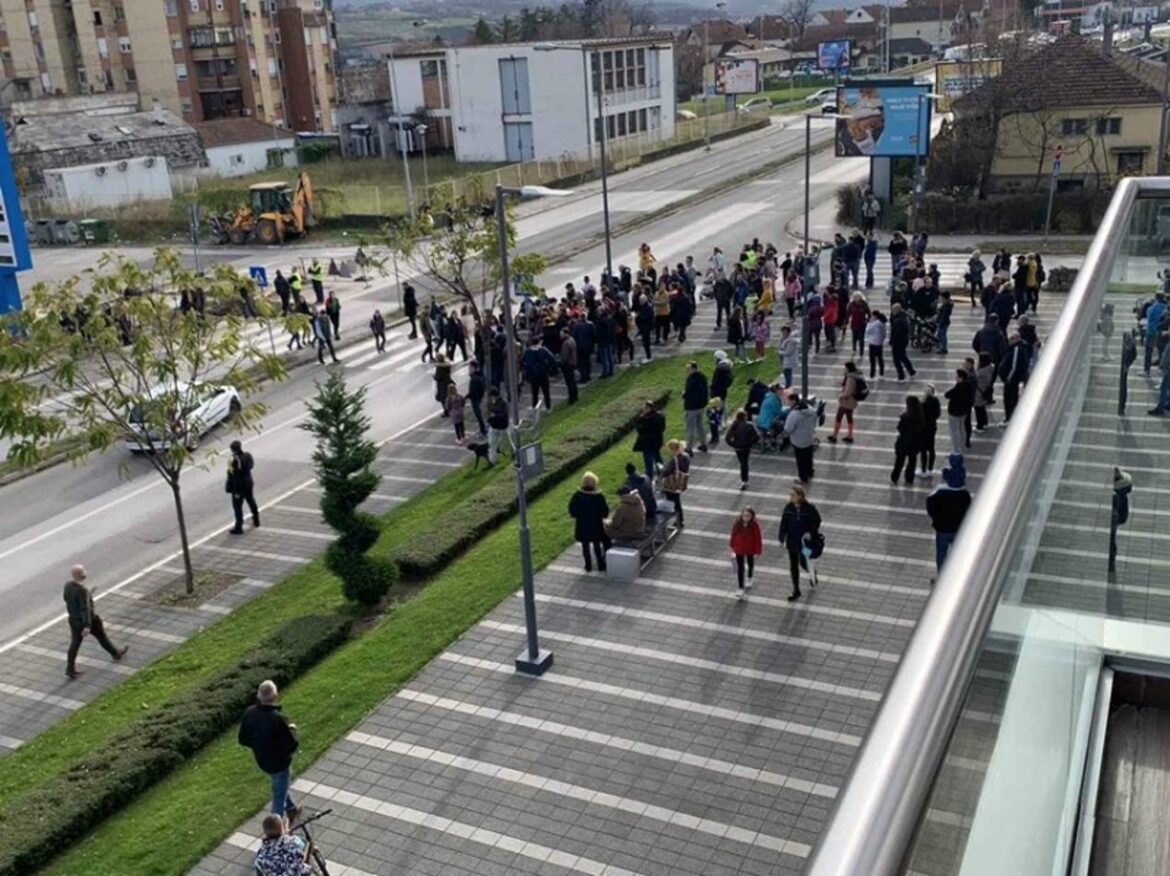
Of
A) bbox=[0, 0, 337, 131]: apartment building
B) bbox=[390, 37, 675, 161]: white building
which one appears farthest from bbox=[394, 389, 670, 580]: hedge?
bbox=[0, 0, 337, 131]: apartment building

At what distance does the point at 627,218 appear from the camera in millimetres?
49188

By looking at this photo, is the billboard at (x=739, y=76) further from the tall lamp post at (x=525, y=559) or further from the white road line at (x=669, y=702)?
the white road line at (x=669, y=702)

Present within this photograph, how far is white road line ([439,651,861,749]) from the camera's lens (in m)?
11.8

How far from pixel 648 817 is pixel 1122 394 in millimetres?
7940

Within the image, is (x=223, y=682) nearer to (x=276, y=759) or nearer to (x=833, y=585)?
(x=276, y=759)

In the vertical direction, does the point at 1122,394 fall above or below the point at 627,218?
above

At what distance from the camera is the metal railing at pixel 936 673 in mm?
1231

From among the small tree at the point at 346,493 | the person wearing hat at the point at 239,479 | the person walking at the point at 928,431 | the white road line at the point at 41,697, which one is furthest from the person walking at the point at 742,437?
the white road line at the point at 41,697

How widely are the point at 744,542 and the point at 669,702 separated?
2.61 m

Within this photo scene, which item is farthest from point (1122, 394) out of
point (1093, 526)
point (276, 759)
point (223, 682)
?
point (223, 682)

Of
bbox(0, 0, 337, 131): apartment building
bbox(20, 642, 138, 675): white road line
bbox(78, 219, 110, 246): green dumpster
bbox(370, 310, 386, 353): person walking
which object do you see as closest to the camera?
bbox(20, 642, 138, 675): white road line

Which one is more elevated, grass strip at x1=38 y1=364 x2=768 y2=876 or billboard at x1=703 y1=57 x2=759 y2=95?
billboard at x1=703 y1=57 x2=759 y2=95

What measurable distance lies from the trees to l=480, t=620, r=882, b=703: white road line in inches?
210

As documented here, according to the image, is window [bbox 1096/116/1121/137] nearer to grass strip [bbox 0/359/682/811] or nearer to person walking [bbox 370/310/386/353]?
person walking [bbox 370/310/386/353]
